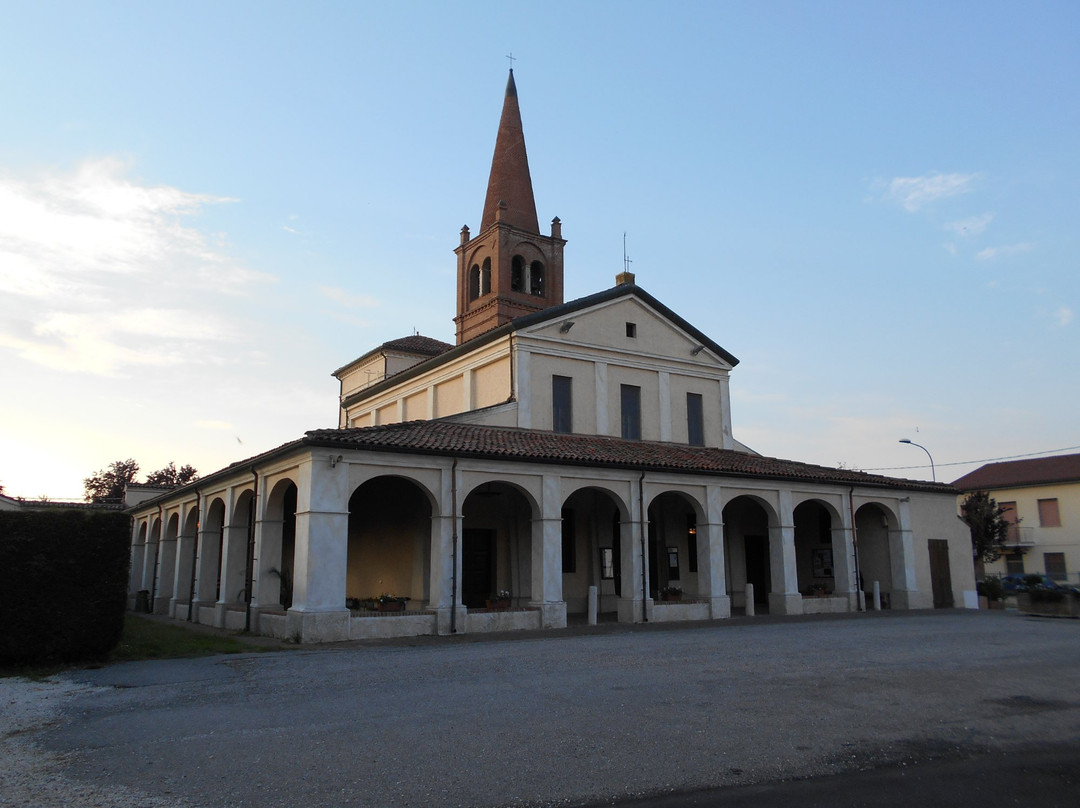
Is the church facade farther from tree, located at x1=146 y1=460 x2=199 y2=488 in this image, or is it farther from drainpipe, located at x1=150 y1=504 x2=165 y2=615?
tree, located at x1=146 y1=460 x2=199 y2=488

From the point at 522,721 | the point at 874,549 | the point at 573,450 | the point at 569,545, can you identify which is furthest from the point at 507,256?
the point at 522,721

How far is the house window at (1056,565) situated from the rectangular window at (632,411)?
31.7 m

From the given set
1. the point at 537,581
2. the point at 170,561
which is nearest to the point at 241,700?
the point at 537,581

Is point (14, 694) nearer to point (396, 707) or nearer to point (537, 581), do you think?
point (396, 707)

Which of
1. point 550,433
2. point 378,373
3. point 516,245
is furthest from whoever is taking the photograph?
point 378,373

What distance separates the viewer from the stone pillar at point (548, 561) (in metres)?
19.5

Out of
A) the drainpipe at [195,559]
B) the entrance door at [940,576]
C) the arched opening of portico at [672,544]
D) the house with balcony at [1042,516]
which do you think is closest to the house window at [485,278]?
the arched opening of portico at [672,544]

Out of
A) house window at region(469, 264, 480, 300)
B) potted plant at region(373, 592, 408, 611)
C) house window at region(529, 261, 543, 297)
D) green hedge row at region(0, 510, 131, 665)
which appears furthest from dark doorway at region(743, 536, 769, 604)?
green hedge row at region(0, 510, 131, 665)

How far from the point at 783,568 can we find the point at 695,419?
19.5 feet

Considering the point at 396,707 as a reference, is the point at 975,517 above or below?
above

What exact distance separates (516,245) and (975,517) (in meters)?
27.5

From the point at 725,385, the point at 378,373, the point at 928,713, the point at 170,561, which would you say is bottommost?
the point at 928,713

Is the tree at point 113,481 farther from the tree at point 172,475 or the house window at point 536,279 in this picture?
the house window at point 536,279

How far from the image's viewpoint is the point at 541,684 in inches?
406
